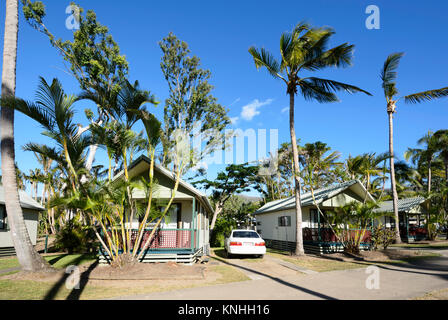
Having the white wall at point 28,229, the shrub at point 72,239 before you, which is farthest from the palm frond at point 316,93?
the white wall at point 28,229

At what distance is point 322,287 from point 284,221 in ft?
43.2

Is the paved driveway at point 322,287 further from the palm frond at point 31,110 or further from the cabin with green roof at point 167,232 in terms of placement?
the palm frond at point 31,110

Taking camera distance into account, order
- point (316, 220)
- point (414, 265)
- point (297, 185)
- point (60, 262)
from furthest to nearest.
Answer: point (316, 220), point (297, 185), point (60, 262), point (414, 265)

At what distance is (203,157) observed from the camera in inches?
1017

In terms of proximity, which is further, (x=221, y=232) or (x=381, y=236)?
(x=221, y=232)

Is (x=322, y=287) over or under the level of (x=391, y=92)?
under

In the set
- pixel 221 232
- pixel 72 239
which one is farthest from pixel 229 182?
pixel 72 239

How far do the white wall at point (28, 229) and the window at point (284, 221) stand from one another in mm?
16372

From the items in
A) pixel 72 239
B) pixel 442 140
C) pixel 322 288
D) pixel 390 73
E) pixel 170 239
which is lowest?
pixel 72 239

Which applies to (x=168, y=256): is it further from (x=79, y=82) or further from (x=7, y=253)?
(x=79, y=82)

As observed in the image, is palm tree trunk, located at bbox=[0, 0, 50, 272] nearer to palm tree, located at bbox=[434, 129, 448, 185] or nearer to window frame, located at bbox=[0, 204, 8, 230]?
window frame, located at bbox=[0, 204, 8, 230]

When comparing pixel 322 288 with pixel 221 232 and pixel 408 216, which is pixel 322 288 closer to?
pixel 221 232

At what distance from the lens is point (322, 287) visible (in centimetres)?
783
